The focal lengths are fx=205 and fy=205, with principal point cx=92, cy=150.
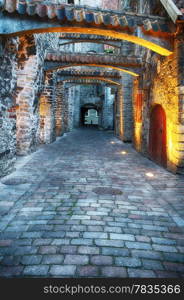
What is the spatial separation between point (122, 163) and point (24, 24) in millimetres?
4950

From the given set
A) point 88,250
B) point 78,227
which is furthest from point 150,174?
point 88,250

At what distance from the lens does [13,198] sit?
3771 mm

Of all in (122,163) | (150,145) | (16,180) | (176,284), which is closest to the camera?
(176,284)

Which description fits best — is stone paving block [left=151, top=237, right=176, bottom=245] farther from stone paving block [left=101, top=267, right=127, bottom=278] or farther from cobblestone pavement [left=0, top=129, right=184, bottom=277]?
stone paving block [left=101, top=267, right=127, bottom=278]

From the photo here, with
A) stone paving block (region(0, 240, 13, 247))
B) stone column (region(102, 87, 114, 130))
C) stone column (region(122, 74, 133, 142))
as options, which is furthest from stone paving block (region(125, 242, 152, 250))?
stone column (region(102, 87, 114, 130))

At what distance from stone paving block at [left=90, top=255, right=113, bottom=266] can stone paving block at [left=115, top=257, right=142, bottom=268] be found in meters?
0.07

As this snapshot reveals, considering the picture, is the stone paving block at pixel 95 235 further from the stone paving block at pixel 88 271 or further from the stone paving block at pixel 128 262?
the stone paving block at pixel 88 271

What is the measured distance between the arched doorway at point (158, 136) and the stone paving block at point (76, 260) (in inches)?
200

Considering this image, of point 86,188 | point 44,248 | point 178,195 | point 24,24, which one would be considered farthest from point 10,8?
point 178,195

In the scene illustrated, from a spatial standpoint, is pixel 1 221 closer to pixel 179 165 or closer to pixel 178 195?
pixel 178 195

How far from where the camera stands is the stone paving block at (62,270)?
6.19 feet

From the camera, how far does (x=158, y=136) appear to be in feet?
23.6

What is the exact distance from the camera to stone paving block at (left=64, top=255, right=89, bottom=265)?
205 cm

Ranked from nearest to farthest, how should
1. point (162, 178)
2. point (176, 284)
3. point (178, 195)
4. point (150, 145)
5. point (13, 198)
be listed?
1. point (176, 284)
2. point (13, 198)
3. point (178, 195)
4. point (162, 178)
5. point (150, 145)
